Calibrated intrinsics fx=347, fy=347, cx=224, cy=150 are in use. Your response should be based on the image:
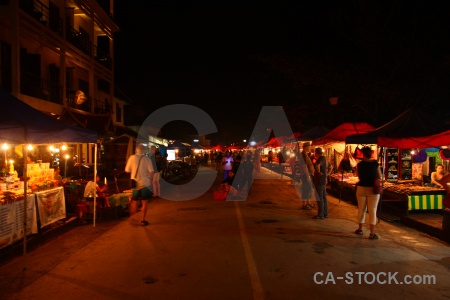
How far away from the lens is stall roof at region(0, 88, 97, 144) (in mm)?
5930

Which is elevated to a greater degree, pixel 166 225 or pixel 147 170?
pixel 147 170

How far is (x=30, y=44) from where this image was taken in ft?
54.3

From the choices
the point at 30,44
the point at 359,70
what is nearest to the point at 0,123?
the point at 30,44

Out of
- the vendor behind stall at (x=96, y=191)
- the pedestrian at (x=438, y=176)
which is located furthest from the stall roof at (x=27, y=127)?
the pedestrian at (x=438, y=176)

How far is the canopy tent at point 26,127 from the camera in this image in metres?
5.93

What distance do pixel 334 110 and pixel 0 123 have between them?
1625 centimetres

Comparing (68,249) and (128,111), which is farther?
(128,111)

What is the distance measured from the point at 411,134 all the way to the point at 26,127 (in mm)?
9225

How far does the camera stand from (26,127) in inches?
240

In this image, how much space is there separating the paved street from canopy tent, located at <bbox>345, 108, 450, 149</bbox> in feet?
7.61

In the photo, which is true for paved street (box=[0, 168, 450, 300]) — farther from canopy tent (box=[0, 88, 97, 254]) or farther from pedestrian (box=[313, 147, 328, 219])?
canopy tent (box=[0, 88, 97, 254])

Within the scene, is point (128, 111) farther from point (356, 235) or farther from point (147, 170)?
point (356, 235)

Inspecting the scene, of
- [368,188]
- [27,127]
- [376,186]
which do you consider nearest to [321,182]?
[368,188]

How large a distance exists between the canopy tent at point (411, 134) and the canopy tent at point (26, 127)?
25.6 ft
